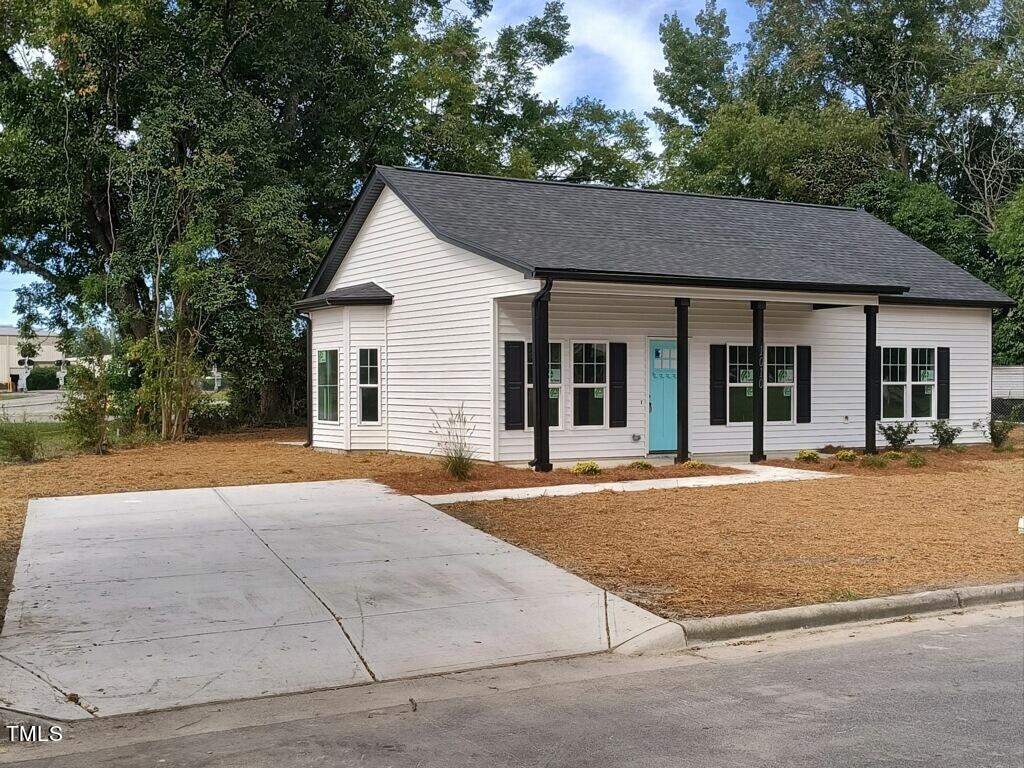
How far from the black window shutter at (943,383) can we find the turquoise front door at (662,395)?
6886 mm

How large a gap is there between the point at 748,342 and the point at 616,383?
10.3 feet

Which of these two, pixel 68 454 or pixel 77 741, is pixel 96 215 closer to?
pixel 68 454

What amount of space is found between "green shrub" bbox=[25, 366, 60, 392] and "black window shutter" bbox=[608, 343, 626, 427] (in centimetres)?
6966

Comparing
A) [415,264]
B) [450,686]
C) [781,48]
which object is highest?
[781,48]

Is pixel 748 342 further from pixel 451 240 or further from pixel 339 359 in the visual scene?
pixel 339 359

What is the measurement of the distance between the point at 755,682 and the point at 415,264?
13444mm

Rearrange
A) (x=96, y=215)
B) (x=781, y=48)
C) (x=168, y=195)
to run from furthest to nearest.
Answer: (x=781, y=48)
(x=96, y=215)
(x=168, y=195)

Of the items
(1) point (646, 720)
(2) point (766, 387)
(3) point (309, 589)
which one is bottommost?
(1) point (646, 720)

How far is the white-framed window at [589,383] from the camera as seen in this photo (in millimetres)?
16859

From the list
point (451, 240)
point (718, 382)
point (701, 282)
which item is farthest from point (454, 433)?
point (718, 382)

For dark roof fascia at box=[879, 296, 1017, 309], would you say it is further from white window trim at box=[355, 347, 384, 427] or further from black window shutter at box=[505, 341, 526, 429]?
white window trim at box=[355, 347, 384, 427]

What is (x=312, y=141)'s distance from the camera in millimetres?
29609

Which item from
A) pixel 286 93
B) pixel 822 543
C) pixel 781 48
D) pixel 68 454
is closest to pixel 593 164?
pixel 781 48

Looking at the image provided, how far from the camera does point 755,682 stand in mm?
5633
